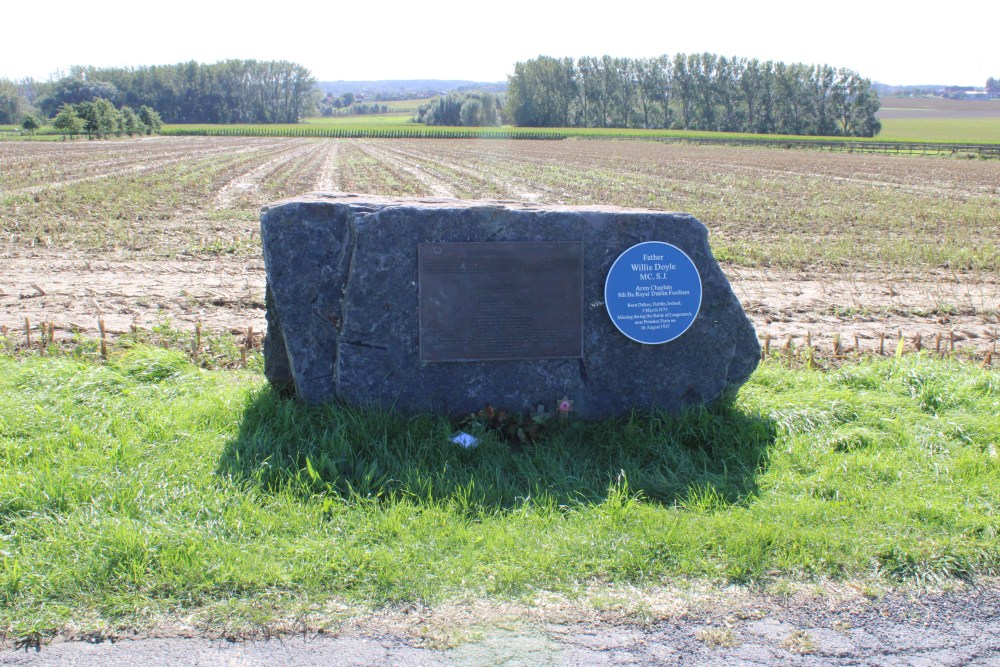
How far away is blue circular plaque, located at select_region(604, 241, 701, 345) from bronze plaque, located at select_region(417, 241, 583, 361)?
26cm

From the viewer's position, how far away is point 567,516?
3.99m

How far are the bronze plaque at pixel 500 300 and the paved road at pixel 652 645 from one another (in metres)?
2.14

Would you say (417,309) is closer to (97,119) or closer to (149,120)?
(97,119)

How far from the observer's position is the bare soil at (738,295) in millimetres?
8180

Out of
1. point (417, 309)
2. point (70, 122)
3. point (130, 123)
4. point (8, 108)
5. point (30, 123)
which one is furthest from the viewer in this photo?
point (8, 108)

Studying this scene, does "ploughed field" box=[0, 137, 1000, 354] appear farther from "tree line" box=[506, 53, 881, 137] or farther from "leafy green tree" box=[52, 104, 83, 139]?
"tree line" box=[506, 53, 881, 137]

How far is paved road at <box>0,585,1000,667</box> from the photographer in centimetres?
287

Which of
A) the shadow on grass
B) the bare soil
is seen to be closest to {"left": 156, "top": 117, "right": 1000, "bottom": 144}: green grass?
the bare soil

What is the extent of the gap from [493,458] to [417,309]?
3.48 ft

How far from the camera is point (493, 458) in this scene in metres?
4.51

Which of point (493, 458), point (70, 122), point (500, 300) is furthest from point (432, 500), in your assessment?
point (70, 122)

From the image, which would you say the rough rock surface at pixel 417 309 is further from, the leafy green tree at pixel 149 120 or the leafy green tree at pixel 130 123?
the leafy green tree at pixel 149 120

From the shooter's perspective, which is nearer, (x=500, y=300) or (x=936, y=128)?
(x=500, y=300)

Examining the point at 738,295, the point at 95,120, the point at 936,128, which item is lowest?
Result: the point at 738,295
